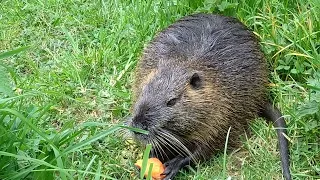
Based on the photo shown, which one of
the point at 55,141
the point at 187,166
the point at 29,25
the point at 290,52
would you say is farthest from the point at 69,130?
the point at 29,25

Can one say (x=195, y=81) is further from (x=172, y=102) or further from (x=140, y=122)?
(x=140, y=122)

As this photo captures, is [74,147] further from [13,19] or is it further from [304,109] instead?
[13,19]

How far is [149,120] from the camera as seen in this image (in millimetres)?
3074

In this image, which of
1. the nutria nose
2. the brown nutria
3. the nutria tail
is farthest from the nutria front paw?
the nutria tail

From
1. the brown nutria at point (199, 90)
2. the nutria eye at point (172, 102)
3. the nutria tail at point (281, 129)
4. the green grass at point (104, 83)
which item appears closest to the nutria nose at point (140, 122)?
the brown nutria at point (199, 90)

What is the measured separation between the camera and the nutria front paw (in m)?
3.19

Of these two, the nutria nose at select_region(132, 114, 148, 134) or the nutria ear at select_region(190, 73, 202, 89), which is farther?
the nutria ear at select_region(190, 73, 202, 89)

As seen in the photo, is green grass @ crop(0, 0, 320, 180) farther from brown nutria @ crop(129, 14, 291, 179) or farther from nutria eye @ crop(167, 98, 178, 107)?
nutria eye @ crop(167, 98, 178, 107)

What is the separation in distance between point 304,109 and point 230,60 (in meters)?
0.58

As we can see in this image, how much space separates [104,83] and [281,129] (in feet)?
3.85

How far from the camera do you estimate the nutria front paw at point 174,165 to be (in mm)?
3195

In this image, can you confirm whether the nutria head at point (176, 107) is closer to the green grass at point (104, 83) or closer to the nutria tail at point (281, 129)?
the green grass at point (104, 83)

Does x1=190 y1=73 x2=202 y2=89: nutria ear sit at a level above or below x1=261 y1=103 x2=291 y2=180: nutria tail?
above

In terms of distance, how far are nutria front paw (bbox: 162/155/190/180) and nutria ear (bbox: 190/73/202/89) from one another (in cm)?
38
